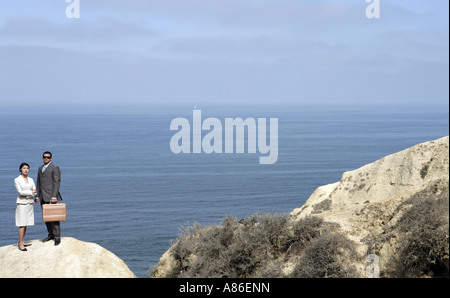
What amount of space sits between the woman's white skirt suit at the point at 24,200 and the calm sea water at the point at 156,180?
21.3m

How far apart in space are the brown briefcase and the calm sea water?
21190 mm

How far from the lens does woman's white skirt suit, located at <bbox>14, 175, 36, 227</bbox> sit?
1502 centimetres

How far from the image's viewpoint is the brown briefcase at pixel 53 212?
15086mm

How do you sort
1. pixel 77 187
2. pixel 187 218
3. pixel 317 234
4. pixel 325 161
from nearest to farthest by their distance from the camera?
1. pixel 317 234
2. pixel 187 218
3. pixel 77 187
4. pixel 325 161

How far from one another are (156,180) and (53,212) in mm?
95470

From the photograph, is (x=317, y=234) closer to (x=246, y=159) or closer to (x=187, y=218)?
(x=187, y=218)

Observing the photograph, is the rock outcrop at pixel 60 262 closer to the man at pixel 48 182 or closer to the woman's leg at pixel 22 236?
the woman's leg at pixel 22 236

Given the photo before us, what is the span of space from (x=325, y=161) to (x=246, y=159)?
2257cm

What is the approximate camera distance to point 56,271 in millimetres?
14930

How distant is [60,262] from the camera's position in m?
15.2

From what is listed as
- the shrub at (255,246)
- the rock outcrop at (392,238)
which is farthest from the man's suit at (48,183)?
the rock outcrop at (392,238)

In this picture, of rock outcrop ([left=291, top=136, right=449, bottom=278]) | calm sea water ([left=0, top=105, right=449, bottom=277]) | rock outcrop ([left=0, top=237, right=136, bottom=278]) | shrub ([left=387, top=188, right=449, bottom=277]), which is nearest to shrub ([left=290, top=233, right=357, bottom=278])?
rock outcrop ([left=291, top=136, right=449, bottom=278])

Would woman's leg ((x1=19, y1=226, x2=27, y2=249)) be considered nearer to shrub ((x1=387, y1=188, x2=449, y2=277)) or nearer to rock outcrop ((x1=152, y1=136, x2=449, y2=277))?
rock outcrop ((x1=152, y1=136, x2=449, y2=277))
